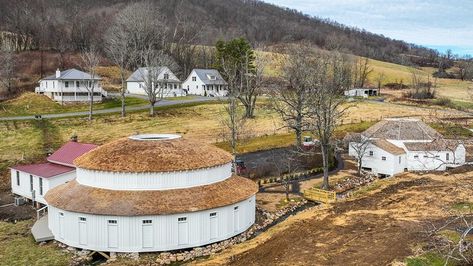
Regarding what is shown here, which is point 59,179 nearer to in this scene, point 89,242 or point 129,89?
point 89,242

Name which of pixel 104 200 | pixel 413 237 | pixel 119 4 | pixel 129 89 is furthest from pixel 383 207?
pixel 119 4

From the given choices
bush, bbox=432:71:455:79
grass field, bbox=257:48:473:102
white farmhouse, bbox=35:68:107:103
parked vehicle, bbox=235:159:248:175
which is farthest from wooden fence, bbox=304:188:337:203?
bush, bbox=432:71:455:79

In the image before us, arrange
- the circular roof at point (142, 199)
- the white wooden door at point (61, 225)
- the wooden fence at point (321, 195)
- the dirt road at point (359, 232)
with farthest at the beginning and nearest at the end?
the wooden fence at point (321, 195) → the white wooden door at point (61, 225) → the circular roof at point (142, 199) → the dirt road at point (359, 232)

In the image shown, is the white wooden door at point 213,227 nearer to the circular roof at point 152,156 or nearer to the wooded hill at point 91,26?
the circular roof at point 152,156

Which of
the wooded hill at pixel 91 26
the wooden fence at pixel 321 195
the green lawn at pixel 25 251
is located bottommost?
the green lawn at pixel 25 251

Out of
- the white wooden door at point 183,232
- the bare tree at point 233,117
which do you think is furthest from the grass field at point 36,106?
the white wooden door at point 183,232

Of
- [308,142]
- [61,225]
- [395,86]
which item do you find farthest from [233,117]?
[395,86]
